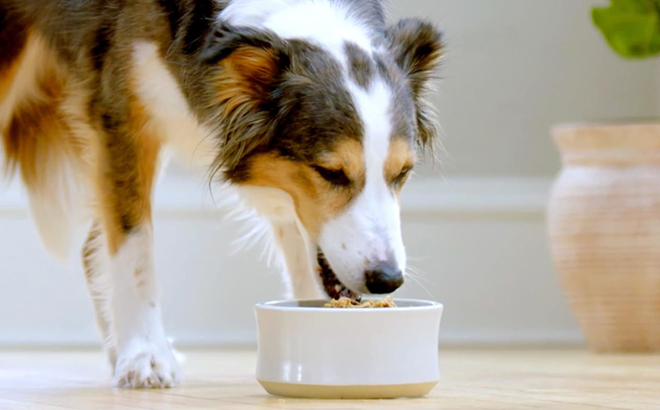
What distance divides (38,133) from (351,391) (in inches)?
53.3

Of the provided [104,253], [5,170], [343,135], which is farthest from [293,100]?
[5,170]

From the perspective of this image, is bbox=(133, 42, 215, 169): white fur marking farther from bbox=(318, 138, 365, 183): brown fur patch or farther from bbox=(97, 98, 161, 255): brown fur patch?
bbox=(318, 138, 365, 183): brown fur patch

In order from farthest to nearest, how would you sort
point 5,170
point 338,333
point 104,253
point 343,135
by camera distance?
1. point 5,170
2. point 104,253
3. point 343,135
4. point 338,333

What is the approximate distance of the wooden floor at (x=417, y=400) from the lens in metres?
1.82

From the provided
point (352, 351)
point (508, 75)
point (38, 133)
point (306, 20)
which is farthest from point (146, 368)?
point (508, 75)

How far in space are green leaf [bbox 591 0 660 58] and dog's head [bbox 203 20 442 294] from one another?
133 centimetres

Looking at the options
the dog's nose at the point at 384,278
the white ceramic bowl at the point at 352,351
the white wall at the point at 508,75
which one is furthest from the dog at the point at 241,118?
the white wall at the point at 508,75

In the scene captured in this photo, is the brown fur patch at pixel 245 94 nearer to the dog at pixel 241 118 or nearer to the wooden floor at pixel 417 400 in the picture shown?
the dog at pixel 241 118

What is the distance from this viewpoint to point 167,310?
3781 mm

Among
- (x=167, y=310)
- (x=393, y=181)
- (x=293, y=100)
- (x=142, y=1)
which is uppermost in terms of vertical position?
(x=142, y=1)

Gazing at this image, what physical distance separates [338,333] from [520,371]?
899 mm

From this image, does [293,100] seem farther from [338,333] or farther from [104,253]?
[104,253]

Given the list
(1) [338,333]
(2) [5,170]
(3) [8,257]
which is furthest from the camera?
(3) [8,257]

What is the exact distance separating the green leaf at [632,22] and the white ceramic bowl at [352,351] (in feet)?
5.92
